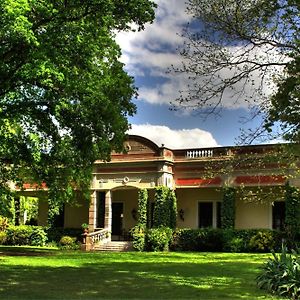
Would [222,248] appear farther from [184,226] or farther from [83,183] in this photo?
[83,183]

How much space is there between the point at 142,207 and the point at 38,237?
297 inches

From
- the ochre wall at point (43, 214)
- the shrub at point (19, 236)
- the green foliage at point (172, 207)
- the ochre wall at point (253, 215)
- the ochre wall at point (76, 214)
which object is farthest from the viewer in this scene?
the ochre wall at point (43, 214)

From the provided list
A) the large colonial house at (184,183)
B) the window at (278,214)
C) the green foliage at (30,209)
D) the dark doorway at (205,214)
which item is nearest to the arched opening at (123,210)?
the large colonial house at (184,183)

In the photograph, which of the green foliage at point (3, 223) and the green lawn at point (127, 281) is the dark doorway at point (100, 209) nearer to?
the green foliage at point (3, 223)

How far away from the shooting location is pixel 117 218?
117 feet

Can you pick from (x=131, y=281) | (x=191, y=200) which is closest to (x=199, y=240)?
(x=191, y=200)

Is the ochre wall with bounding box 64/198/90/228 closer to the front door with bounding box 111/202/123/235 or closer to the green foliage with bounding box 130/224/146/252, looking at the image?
the front door with bounding box 111/202/123/235

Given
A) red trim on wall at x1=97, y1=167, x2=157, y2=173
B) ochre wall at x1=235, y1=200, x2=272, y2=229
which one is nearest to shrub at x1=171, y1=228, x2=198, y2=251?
ochre wall at x1=235, y1=200, x2=272, y2=229

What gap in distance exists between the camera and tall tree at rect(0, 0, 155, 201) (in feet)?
48.5

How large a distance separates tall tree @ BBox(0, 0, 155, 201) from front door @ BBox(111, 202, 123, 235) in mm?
12271

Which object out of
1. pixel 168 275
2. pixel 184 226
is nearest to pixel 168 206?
pixel 184 226

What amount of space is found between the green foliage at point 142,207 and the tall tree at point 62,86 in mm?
8534

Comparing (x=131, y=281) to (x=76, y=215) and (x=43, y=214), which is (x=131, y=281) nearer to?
(x=76, y=215)

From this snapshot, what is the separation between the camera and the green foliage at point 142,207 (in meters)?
31.5
